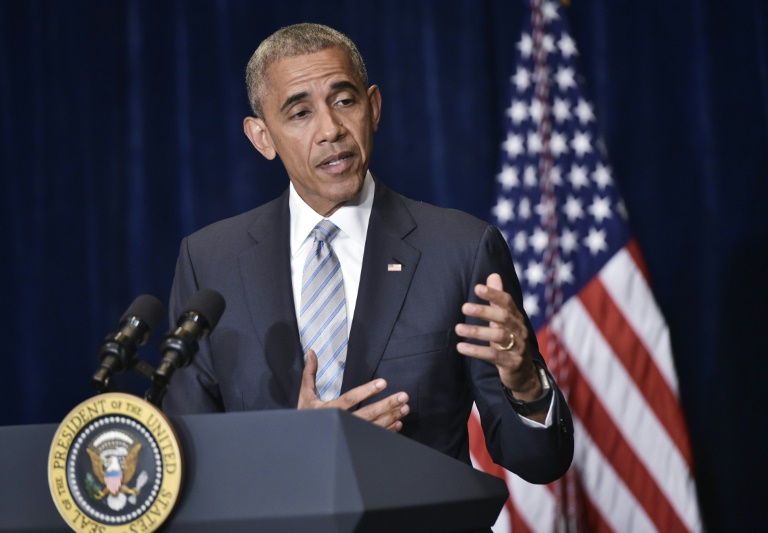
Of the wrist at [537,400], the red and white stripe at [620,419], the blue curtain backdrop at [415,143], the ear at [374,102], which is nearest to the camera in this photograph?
the wrist at [537,400]

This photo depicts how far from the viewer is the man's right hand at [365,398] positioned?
1.43m

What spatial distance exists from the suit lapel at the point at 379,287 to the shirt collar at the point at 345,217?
30 mm

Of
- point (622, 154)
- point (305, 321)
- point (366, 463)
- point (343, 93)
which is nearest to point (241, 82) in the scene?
point (622, 154)

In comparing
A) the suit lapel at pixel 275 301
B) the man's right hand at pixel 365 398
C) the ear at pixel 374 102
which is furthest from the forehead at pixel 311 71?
the man's right hand at pixel 365 398

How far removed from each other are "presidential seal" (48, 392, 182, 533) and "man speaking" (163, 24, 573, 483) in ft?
1.95

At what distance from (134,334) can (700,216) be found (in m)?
2.82

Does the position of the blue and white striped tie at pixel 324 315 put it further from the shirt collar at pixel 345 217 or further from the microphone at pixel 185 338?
the microphone at pixel 185 338

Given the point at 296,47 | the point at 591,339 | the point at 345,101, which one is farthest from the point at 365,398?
the point at 591,339

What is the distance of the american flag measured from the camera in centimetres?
321

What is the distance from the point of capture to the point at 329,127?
6.24ft

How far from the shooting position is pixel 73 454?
1169mm

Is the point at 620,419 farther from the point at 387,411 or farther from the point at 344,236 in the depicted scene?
the point at 387,411

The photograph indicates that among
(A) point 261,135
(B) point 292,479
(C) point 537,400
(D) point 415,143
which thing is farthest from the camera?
(D) point 415,143

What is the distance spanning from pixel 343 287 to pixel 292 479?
0.76 metres
